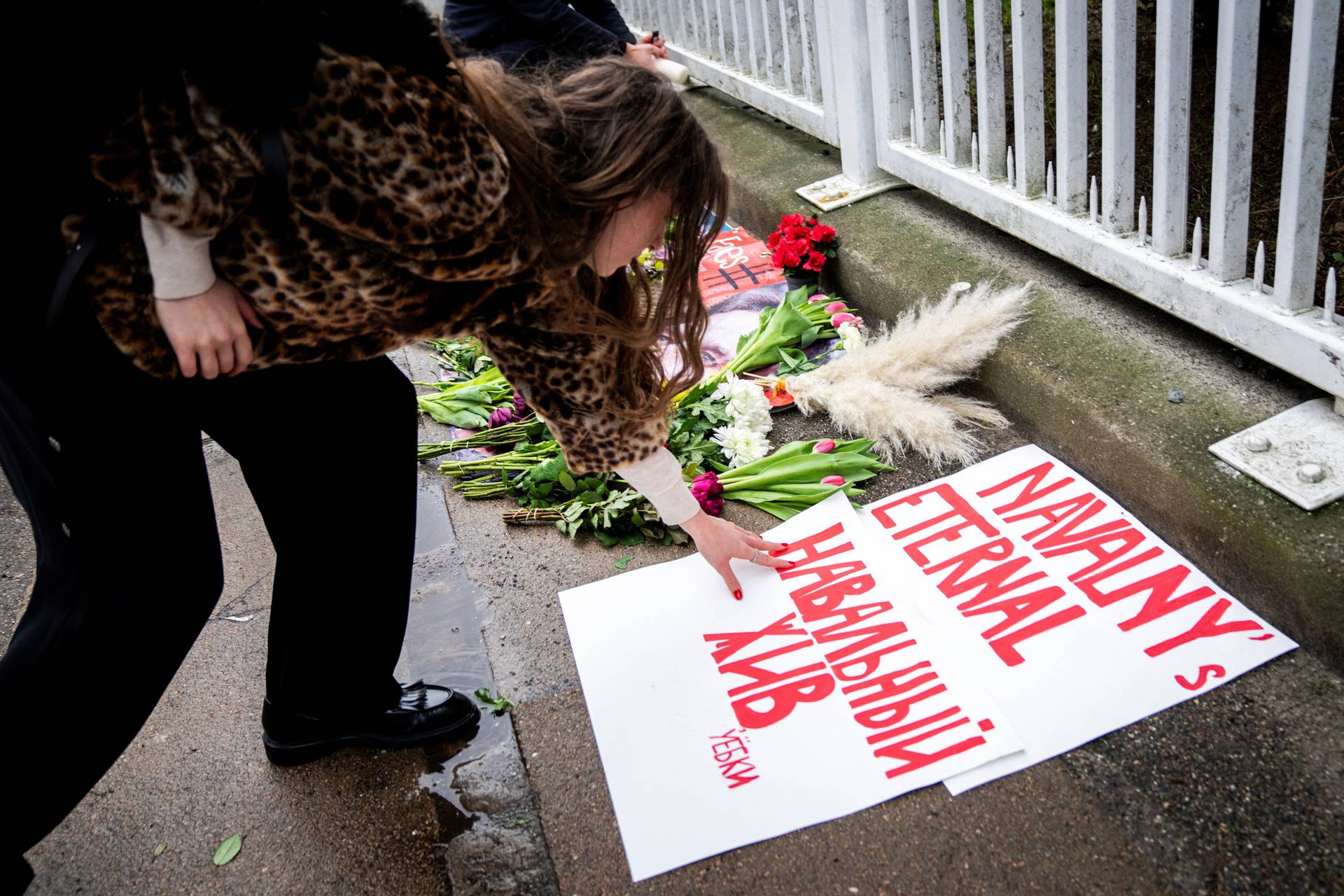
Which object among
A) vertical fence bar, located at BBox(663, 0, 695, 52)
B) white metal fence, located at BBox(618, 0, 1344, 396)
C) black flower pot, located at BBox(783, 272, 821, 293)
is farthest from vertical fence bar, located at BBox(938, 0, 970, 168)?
vertical fence bar, located at BBox(663, 0, 695, 52)

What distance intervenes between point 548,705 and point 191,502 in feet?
2.38

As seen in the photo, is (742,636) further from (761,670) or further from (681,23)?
(681,23)

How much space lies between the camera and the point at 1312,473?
65.1 inches

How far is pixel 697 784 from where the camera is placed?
154cm

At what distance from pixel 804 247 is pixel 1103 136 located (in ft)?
3.07

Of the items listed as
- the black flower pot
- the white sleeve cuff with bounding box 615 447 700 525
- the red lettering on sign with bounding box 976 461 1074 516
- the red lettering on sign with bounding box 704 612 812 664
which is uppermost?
the white sleeve cuff with bounding box 615 447 700 525

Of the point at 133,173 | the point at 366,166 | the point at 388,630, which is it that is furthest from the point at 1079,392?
the point at 133,173

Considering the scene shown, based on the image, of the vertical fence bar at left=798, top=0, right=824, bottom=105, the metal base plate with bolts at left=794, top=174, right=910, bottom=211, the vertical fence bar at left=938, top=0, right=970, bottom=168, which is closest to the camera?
the vertical fence bar at left=938, top=0, right=970, bottom=168

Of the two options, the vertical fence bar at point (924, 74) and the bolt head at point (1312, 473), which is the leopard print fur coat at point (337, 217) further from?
the vertical fence bar at point (924, 74)

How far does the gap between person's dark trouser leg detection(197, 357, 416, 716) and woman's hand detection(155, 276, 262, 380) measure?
164 mm

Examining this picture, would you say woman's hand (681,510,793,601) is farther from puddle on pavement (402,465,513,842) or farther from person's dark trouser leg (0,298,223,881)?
person's dark trouser leg (0,298,223,881)

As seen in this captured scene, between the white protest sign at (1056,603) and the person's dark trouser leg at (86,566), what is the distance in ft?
3.76

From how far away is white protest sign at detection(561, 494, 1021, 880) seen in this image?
148cm

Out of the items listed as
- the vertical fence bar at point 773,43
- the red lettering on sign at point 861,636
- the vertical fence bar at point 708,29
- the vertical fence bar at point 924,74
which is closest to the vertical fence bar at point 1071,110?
the vertical fence bar at point 924,74
